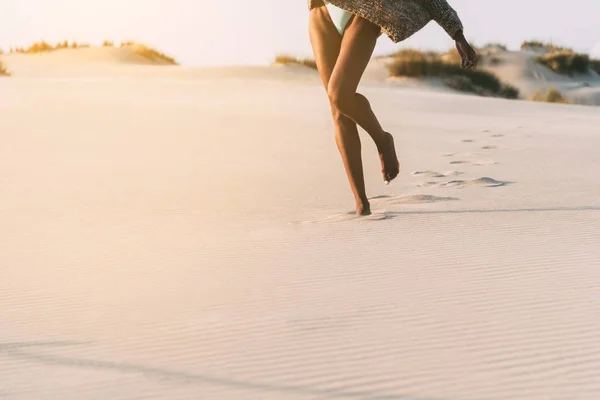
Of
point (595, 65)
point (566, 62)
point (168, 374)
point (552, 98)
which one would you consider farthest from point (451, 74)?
point (168, 374)

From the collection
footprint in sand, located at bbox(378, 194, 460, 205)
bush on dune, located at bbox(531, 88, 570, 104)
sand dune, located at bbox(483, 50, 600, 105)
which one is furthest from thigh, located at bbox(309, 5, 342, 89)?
sand dune, located at bbox(483, 50, 600, 105)

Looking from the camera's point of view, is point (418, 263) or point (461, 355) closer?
point (461, 355)

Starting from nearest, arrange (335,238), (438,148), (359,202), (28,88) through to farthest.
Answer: (335,238)
(359,202)
(438,148)
(28,88)

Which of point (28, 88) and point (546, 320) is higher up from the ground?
point (546, 320)

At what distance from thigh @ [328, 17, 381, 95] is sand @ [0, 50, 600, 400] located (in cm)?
74

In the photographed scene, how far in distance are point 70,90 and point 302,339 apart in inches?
519

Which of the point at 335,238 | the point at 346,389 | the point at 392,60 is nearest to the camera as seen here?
the point at 346,389

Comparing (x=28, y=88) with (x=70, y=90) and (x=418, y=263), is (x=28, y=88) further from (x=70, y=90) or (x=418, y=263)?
(x=418, y=263)

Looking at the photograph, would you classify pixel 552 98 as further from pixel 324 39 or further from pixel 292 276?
pixel 292 276

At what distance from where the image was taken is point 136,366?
2.80 m

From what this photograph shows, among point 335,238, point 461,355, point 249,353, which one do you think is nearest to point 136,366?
point 249,353

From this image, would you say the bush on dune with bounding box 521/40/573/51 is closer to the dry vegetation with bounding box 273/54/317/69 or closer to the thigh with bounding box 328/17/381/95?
the dry vegetation with bounding box 273/54/317/69

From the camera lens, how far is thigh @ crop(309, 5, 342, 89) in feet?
16.2

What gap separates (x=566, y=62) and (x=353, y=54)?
3092 centimetres
